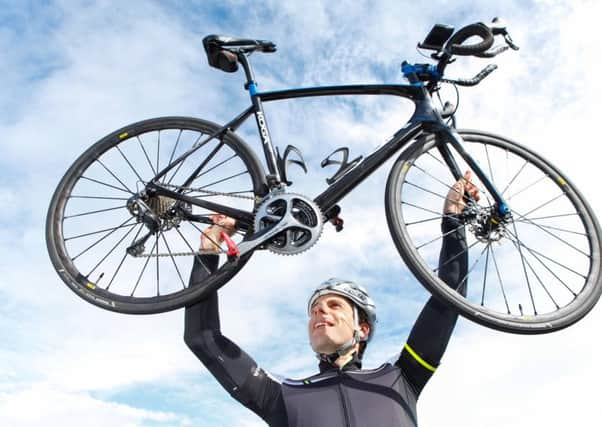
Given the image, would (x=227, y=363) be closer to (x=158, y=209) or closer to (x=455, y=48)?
(x=158, y=209)

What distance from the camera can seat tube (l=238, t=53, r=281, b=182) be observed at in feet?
13.8

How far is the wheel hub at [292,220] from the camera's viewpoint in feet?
13.1

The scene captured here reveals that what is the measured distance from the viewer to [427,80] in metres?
4.73

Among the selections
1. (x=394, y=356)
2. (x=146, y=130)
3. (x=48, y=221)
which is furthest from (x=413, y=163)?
(x=48, y=221)

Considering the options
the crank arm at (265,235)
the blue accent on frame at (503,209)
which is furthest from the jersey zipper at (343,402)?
the blue accent on frame at (503,209)

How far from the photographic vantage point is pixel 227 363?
3.65 m

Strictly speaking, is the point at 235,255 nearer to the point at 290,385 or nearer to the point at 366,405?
the point at 290,385

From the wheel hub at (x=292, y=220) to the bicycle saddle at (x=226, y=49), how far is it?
51.5 inches

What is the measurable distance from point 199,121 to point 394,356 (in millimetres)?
2390

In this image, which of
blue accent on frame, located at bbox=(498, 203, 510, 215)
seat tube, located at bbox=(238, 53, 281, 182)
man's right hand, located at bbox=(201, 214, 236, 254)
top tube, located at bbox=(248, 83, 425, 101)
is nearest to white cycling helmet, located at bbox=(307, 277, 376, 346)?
man's right hand, located at bbox=(201, 214, 236, 254)

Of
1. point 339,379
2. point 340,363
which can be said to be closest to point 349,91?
point 340,363

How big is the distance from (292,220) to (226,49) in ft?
5.38

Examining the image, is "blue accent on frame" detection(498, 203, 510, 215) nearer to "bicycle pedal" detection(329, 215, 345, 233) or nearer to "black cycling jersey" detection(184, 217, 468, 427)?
"black cycling jersey" detection(184, 217, 468, 427)

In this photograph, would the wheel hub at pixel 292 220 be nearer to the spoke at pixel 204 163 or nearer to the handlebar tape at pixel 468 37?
the spoke at pixel 204 163
